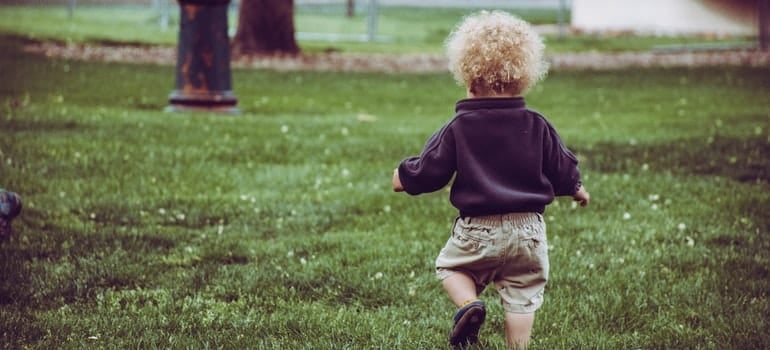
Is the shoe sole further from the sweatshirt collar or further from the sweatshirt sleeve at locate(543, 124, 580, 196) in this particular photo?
the sweatshirt collar

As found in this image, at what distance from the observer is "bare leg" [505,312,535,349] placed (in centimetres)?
387

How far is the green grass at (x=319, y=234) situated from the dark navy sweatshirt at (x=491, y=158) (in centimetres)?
68

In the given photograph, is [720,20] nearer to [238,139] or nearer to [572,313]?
[238,139]

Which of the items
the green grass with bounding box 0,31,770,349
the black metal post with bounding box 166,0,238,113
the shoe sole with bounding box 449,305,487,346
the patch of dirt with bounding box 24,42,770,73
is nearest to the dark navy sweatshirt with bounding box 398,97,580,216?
the shoe sole with bounding box 449,305,487,346

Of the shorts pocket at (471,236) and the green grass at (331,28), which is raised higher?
the green grass at (331,28)

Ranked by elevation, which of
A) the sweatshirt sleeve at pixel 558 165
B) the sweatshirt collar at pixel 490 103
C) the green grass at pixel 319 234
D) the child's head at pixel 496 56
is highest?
the child's head at pixel 496 56

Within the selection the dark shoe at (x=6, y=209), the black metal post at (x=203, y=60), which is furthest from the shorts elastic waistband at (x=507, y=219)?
the black metal post at (x=203, y=60)

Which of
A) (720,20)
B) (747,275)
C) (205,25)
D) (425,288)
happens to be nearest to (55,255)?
(425,288)

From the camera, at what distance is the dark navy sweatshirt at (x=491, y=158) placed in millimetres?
3732

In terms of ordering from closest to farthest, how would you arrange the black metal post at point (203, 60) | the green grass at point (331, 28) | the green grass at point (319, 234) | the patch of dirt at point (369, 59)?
the green grass at point (319, 234) < the black metal post at point (203, 60) < the patch of dirt at point (369, 59) < the green grass at point (331, 28)

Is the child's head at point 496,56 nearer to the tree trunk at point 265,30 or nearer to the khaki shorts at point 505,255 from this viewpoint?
the khaki shorts at point 505,255

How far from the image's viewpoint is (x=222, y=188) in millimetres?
7445

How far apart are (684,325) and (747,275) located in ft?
3.21

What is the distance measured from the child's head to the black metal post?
7588 millimetres
